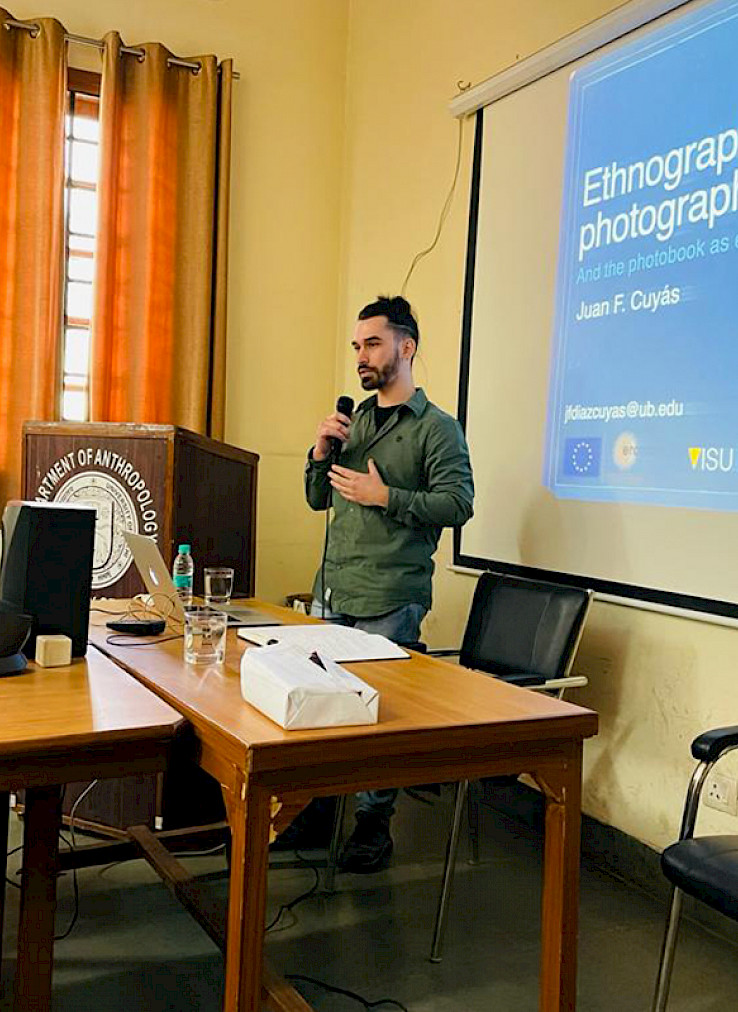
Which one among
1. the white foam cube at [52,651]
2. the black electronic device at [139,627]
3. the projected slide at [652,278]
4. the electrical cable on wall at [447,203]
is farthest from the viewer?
the electrical cable on wall at [447,203]

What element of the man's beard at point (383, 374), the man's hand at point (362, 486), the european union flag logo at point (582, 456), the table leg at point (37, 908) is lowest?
the table leg at point (37, 908)

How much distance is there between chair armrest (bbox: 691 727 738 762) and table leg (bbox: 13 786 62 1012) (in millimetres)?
1163

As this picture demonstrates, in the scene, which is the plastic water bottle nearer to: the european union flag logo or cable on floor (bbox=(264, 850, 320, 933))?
cable on floor (bbox=(264, 850, 320, 933))

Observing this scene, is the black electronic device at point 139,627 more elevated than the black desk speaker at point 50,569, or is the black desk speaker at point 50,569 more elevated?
the black desk speaker at point 50,569

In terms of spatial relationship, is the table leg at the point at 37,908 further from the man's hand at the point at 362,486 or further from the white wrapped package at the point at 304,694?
the man's hand at the point at 362,486

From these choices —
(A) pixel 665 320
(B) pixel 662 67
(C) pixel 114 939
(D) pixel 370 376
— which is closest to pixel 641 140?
(B) pixel 662 67

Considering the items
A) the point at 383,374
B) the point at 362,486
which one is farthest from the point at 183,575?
the point at 383,374

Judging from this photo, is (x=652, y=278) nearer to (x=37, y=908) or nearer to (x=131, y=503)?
(x=131, y=503)

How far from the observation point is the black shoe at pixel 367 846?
8.66 feet

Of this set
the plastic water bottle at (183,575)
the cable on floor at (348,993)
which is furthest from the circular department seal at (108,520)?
the cable on floor at (348,993)

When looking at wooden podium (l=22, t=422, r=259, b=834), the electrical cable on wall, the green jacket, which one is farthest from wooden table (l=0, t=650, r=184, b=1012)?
the electrical cable on wall

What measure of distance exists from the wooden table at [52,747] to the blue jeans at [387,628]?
40.4 inches

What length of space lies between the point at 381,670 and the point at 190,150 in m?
2.74

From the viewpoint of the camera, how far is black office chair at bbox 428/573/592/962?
2547 millimetres
